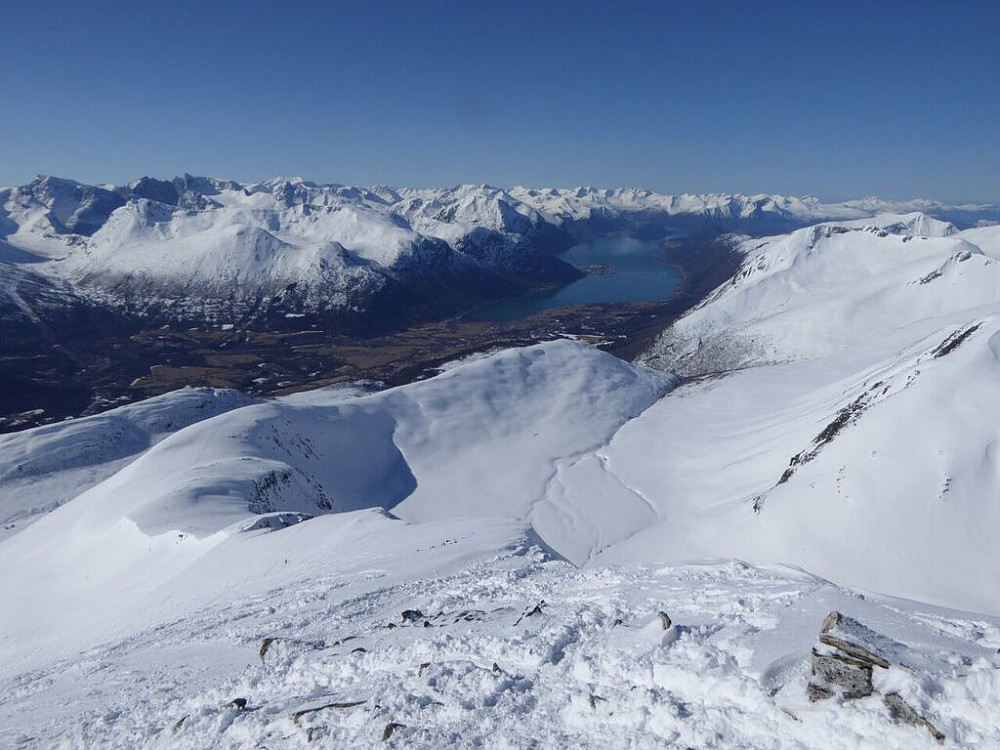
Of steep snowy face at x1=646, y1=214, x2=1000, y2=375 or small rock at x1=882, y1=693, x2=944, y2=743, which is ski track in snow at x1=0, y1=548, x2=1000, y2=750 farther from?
steep snowy face at x1=646, y1=214, x2=1000, y2=375

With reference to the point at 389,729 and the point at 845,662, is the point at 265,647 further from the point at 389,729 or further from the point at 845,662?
the point at 845,662

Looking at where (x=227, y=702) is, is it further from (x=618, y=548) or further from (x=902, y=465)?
(x=902, y=465)

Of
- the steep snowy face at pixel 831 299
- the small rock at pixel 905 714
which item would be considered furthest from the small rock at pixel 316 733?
the steep snowy face at pixel 831 299

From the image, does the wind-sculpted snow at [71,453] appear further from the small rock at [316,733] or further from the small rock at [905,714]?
the small rock at [905,714]

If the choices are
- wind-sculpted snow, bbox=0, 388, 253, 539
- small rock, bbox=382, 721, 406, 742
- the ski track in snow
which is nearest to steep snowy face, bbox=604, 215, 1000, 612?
the ski track in snow

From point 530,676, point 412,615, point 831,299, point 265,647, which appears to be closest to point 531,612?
point 530,676
